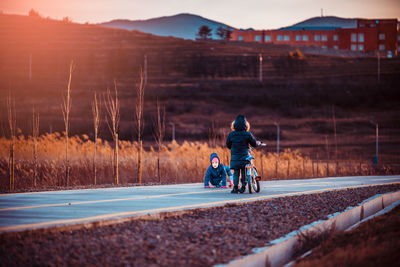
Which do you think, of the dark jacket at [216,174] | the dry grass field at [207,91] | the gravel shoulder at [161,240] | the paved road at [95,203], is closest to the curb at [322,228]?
the gravel shoulder at [161,240]

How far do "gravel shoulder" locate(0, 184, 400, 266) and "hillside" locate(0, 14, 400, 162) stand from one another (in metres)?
38.4

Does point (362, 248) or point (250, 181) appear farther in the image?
point (250, 181)

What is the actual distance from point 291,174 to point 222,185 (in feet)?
37.9

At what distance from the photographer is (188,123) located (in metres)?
61.3

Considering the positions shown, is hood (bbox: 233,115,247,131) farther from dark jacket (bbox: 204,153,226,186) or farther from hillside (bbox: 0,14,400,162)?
hillside (bbox: 0,14,400,162)

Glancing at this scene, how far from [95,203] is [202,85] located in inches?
2517

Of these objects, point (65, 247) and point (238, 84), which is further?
point (238, 84)

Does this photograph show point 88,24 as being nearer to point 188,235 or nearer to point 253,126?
point 253,126

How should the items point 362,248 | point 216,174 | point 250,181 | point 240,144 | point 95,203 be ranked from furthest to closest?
point 216,174, point 250,181, point 240,144, point 95,203, point 362,248

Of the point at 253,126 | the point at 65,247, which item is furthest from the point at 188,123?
the point at 65,247

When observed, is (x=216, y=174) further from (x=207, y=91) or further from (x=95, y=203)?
(x=207, y=91)

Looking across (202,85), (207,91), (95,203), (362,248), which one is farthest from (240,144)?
(202,85)

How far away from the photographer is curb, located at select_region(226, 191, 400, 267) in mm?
7348

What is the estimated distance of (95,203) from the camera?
1112cm
